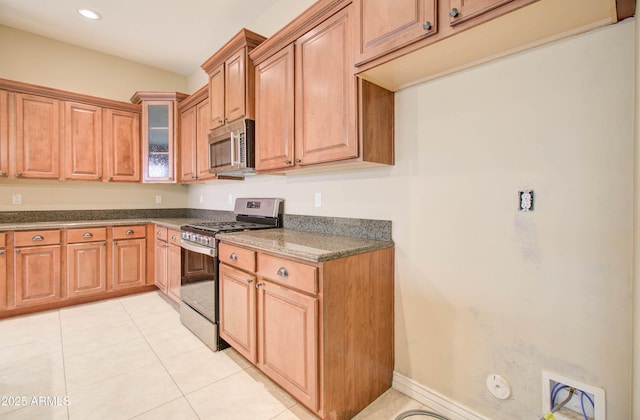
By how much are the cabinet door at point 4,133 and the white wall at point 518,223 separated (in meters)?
3.65

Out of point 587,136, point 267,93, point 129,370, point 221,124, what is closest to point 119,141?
point 221,124

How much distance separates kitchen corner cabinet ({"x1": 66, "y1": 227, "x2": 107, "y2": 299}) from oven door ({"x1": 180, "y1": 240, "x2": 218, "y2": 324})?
51.2 inches

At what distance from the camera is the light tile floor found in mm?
1640

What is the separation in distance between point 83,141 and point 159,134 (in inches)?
30.8

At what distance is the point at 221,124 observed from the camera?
8.89 ft

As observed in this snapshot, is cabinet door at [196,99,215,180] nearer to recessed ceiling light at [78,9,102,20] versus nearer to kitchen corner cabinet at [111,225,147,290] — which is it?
kitchen corner cabinet at [111,225,147,290]

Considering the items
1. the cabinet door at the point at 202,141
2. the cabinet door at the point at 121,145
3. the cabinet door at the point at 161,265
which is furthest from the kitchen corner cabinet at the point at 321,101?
the cabinet door at the point at 121,145

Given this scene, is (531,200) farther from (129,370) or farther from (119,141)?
(119,141)

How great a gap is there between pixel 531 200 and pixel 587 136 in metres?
0.31

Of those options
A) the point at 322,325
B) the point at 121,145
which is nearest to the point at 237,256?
the point at 322,325

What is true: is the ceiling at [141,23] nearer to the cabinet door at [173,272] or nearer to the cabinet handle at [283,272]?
the cabinet door at [173,272]

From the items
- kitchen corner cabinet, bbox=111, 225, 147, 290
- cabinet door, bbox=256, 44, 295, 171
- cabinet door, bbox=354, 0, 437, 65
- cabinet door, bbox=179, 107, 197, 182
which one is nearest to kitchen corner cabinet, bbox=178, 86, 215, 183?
cabinet door, bbox=179, 107, 197, 182

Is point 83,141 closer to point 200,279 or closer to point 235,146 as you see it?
point 235,146

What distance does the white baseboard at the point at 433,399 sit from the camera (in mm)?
1551
